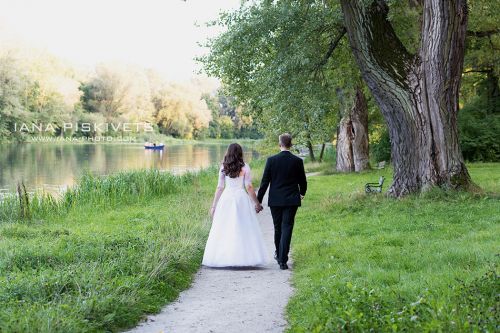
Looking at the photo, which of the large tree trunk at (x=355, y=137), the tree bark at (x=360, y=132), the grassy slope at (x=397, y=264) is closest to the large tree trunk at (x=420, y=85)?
the grassy slope at (x=397, y=264)

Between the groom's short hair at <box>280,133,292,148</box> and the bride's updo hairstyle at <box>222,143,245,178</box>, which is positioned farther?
the bride's updo hairstyle at <box>222,143,245,178</box>

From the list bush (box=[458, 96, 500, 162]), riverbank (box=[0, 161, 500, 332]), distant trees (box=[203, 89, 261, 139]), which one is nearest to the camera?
riverbank (box=[0, 161, 500, 332])

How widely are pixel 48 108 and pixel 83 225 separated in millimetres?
57742

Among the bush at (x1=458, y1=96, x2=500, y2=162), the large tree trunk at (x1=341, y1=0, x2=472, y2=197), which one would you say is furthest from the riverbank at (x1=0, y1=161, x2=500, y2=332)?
the bush at (x1=458, y1=96, x2=500, y2=162)

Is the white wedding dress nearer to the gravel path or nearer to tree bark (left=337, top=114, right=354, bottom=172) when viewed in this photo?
the gravel path

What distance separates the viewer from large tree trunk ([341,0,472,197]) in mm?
14555

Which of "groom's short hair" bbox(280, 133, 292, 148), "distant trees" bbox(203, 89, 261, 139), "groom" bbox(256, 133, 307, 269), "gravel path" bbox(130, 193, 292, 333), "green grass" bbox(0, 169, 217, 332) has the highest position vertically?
"distant trees" bbox(203, 89, 261, 139)

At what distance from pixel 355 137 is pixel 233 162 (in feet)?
65.8

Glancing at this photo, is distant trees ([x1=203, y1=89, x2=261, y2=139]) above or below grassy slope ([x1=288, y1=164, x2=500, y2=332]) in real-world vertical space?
above

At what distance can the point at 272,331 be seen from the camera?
5.74 meters

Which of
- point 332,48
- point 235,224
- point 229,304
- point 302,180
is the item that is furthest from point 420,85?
point 229,304

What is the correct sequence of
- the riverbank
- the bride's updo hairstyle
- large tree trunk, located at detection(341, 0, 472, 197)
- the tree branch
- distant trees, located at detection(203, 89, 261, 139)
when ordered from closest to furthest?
the riverbank, the bride's updo hairstyle, large tree trunk, located at detection(341, 0, 472, 197), the tree branch, distant trees, located at detection(203, 89, 261, 139)

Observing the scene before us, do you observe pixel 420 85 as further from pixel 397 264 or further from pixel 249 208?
pixel 397 264

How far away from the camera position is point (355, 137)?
28672 millimetres
